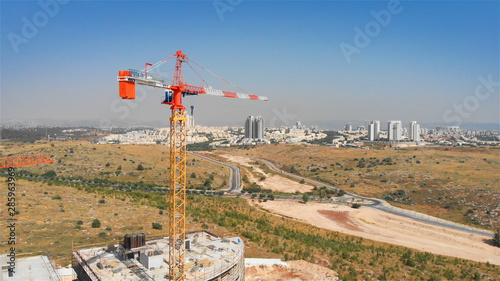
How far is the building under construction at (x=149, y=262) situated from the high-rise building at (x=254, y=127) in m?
162

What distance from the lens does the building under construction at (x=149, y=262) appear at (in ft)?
59.9

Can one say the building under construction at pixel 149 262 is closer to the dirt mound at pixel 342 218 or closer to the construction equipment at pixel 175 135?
the construction equipment at pixel 175 135

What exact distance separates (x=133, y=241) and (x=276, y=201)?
43.0 meters

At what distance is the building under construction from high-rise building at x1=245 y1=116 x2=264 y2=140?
162 meters

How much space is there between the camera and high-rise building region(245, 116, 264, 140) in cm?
18438

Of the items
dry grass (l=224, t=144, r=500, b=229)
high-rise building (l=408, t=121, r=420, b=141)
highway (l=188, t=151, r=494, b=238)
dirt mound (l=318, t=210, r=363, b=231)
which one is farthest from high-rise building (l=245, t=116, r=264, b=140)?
dirt mound (l=318, t=210, r=363, b=231)

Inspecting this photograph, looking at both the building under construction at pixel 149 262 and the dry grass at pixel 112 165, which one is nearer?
the building under construction at pixel 149 262

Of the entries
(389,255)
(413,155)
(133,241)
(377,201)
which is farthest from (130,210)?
(413,155)

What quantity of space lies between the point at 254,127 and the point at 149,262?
168039 millimetres

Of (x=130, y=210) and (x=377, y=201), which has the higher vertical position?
(x=130, y=210)

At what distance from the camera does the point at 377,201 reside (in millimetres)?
65875

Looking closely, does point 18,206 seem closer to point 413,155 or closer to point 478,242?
point 478,242

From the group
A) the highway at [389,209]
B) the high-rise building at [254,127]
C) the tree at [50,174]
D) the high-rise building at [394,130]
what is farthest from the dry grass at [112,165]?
the high-rise building at [394,130]

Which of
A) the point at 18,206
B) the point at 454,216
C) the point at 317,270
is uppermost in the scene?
the point at 18,206
